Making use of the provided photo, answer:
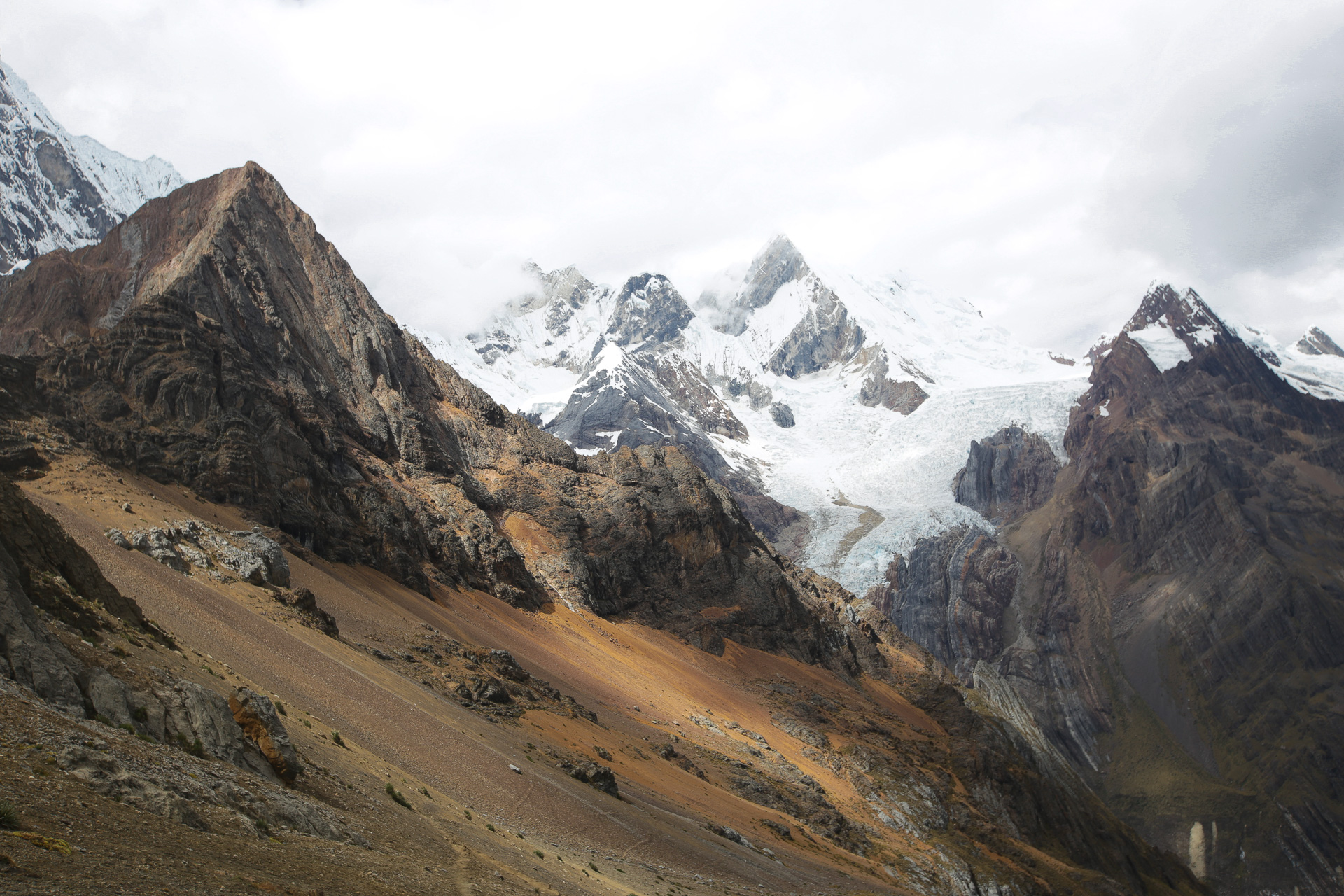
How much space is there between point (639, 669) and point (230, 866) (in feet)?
204

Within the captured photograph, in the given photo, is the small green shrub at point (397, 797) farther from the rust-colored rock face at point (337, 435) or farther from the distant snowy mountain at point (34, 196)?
the distant snowy mountain at point (34, 196)

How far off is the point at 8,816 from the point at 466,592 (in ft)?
200

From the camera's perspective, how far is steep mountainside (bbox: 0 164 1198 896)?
3569cm

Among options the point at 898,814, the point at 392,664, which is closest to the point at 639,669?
the point at 898,814

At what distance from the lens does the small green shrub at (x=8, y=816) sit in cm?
1110

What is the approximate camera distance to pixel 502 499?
90875 millimetres

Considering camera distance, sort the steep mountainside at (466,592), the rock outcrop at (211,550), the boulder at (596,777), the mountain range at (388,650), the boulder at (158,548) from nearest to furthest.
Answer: the mountain range at (388,650)
the steep mountainside at (466,592)
the boulder at (596,777)
the boulder at (158,548)
the rock outcrop at (211,550)

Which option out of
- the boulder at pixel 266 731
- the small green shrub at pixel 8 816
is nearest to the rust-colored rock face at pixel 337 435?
the boulder at pixel 266 731

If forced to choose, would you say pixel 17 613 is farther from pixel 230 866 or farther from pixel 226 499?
pixel 226 499

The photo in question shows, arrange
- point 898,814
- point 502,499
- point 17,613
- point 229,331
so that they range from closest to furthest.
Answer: point 17,613 → point 898,814 → point 229,331 → point 502,499

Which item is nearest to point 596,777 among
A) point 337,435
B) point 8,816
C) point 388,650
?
point 388,650

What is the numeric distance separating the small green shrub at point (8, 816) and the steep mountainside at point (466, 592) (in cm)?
340

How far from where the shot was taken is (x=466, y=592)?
234ft

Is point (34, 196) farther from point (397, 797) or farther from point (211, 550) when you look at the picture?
point (397, 797)
